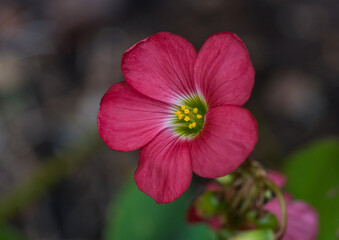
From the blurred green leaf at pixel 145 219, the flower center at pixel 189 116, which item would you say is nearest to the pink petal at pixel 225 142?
the flower center at pixel 189 116

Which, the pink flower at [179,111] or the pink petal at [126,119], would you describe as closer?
the pink flower at [179,111]

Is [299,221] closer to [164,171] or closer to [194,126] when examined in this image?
[194,126]

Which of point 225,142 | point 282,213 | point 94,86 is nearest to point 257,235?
point 282,213

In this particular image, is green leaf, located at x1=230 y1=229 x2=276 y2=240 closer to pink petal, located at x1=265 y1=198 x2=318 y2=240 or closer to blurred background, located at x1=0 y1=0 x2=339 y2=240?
pink petal, located at x1=265 y1=198 x2=318 y2=240

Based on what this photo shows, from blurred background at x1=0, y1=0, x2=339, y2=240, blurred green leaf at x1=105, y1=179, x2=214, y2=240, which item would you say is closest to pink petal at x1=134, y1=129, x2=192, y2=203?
blurred green leaf at x1=105, y1=179, x2=214, y2=240

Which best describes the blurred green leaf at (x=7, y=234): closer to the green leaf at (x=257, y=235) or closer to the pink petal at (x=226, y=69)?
the green leaf at (x=257, y=235)

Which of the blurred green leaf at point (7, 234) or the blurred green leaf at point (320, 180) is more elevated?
the blurred green leaf at point (320, 180)

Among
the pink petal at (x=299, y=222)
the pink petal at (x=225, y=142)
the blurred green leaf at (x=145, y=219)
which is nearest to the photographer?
the pink petal at (x=225, y=142)

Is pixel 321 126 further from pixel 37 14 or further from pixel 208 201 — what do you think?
pixel 37 14
